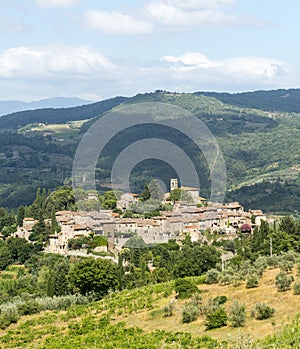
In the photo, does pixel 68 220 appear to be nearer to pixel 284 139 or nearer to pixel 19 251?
pixel 19 251

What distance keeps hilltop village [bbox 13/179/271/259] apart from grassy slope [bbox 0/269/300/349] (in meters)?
20.7

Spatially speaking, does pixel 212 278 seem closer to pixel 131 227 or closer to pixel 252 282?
pixel 252 282

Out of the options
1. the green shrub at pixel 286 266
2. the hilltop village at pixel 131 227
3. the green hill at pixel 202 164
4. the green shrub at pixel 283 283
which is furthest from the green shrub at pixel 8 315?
the green hill at pixel 202 164

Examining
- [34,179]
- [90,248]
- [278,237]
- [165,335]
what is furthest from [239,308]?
[34,179]

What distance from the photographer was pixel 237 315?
2094 cm

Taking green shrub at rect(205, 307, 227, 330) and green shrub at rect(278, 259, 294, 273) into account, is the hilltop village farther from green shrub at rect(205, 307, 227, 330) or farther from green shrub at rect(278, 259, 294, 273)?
green shrub at rect(205, 307, 227, 330)

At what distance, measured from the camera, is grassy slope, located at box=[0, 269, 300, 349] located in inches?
796

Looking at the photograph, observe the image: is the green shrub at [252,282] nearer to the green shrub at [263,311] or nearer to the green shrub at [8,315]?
the green shrub at [263,311]

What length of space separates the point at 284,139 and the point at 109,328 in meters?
155

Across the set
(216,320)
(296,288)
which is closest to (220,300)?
(216,320)

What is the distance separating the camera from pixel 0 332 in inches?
1049

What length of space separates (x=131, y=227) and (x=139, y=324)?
29.0 m

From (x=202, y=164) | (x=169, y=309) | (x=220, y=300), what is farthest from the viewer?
(x=202, y=164)

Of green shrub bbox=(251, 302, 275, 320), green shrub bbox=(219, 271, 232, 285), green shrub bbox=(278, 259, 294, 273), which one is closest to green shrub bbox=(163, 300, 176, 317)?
green shrub bbox=(219, 271, 232, 285)
